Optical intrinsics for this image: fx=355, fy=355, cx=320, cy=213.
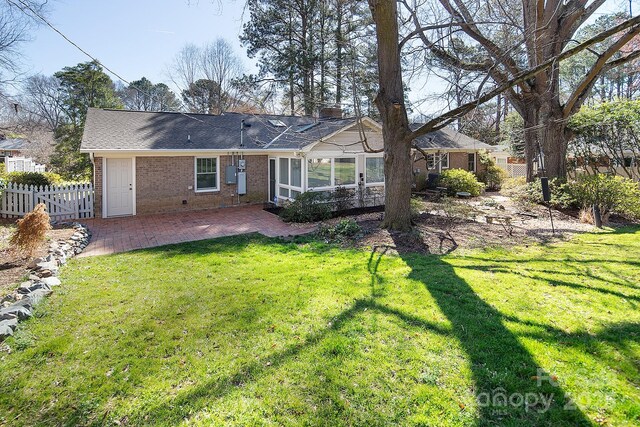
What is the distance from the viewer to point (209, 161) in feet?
47.5

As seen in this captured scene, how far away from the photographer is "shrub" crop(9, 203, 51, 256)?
6.62m

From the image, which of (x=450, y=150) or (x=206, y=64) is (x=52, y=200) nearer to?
(x=450, y=150)

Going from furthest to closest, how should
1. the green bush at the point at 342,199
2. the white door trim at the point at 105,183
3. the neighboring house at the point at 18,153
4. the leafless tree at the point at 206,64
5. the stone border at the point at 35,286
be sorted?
the leafless tree at the point at 206,64, the neighboring house at the point at 18,153, the green bush at the point at 342,199, the white door trim at the point at 105,183, the stone border at the point at 35,286

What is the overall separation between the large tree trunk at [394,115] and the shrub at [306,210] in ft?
10.5

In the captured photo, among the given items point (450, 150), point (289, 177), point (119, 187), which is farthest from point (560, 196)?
point (119, 187)

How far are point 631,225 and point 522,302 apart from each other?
910 centimetres

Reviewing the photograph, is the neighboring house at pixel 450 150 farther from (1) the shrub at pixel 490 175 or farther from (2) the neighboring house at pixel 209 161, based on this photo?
(2) the neighboring house at pixel 209 161

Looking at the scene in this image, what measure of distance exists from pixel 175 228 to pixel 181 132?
5614 mm

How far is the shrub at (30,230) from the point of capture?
21.7 feet

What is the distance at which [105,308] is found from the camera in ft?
15.7

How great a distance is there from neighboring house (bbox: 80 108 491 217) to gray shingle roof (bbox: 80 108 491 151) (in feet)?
0.11

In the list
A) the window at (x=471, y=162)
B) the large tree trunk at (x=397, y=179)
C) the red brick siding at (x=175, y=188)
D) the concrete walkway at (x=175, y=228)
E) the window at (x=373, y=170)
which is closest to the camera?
the concrete walkway at (x=175, y=228)

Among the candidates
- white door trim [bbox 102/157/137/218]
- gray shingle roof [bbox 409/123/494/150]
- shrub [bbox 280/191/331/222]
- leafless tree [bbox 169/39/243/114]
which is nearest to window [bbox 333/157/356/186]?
shrub [bbox 280/191/331/222]

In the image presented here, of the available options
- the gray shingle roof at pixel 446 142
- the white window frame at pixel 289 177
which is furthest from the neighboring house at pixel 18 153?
the gray shingle roof at pixel 446 142
